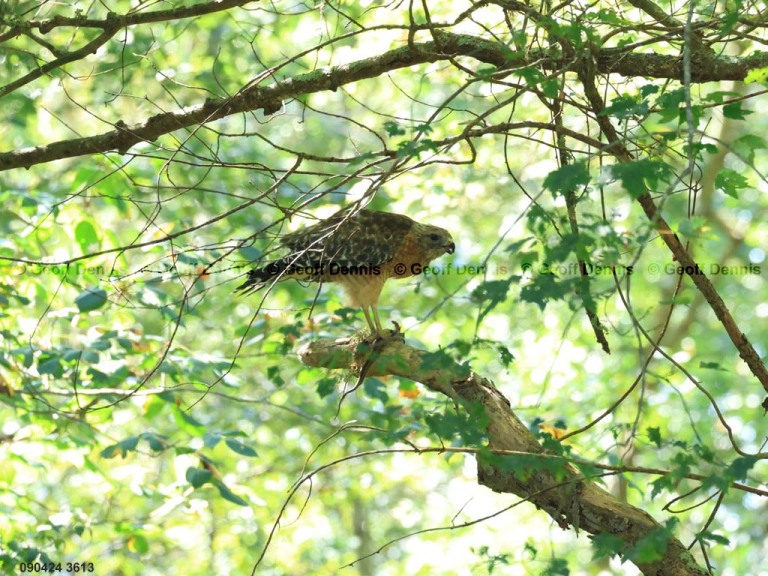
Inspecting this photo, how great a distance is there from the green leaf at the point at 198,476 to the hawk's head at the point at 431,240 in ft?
7.19

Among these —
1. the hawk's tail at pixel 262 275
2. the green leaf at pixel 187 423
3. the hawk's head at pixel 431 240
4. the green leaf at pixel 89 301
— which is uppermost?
the hawk's head at pixel 431 240

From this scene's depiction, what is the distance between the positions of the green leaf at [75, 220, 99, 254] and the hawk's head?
2.12 meters

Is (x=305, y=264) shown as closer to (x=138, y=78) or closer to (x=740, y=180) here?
(x=740, y=180)

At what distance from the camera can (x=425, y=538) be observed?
1033 centimetres

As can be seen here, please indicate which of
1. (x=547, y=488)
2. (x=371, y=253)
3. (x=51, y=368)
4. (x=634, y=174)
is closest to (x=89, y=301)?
(x=51, y=368)

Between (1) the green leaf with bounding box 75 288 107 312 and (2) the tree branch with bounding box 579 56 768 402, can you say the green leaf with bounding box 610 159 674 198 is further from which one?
(1) the green leaf with bounding box 75 288 107 312

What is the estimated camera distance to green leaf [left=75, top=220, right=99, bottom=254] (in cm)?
496

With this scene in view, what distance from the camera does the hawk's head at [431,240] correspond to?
585 cm

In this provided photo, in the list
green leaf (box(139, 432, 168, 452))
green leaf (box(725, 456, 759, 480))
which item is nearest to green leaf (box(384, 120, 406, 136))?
green leaf (box(725, 456, 759, 480))

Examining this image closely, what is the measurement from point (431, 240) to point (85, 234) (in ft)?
7.46

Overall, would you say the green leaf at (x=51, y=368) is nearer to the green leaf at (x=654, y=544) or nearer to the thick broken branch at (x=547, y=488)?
the thick broken branch at (x=547, y=488)

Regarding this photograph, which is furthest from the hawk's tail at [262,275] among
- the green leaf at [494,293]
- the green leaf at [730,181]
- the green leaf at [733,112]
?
the green leaf at [494,293]

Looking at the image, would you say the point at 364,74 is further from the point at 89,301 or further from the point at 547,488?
the point at 89,301

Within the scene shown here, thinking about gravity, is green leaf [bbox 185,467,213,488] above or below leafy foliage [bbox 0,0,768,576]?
below
